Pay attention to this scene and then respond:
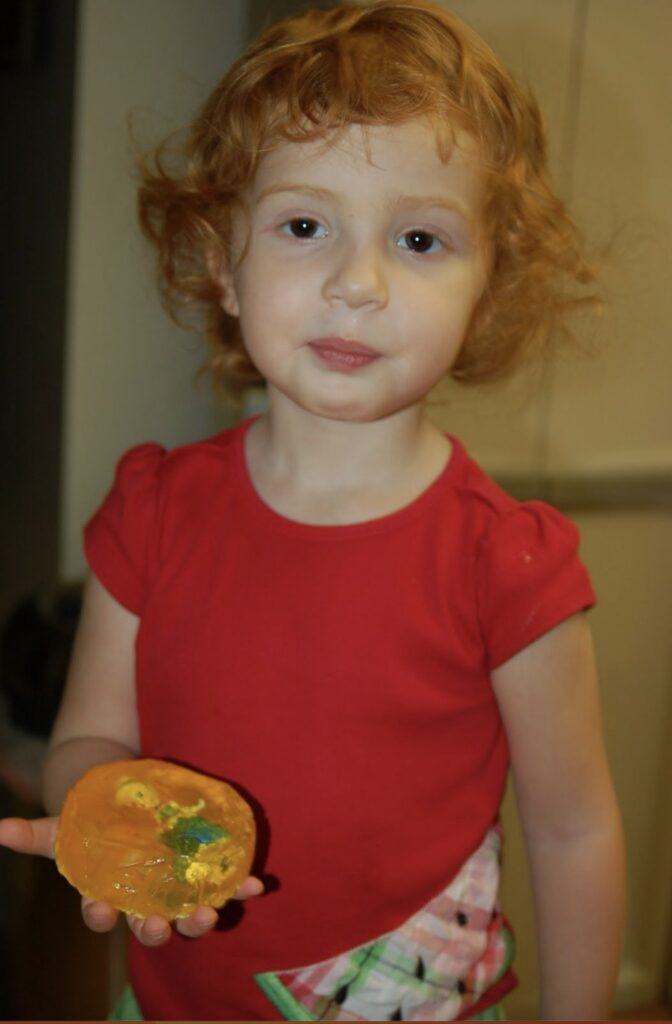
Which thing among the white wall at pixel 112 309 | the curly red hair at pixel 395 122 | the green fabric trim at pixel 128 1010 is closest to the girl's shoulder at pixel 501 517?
the curly red hair at pixel 395 122

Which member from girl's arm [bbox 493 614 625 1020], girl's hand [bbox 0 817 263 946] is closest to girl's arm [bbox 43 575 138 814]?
girl's hand [bbox 0 817 263 946]

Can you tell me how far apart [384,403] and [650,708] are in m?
0.81

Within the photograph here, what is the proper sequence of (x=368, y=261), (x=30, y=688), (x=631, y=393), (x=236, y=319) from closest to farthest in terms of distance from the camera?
(x=368, y=261), (x=236, y=319), (x=30, y=688), (x=631, y=393)

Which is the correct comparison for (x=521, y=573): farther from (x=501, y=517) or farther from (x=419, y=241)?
Answer: (x=419, y=241)

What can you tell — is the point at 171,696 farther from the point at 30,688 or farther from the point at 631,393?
the point at 631,393

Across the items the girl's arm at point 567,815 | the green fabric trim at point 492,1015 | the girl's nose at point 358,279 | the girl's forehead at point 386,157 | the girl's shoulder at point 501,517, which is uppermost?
the girl's forehead at point 386,157

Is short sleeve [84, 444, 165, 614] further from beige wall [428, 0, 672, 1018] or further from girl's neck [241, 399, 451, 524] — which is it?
beige wall [428, 0, 672, 1018]

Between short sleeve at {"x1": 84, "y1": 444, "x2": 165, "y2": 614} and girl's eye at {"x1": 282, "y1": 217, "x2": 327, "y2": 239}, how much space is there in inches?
6.8

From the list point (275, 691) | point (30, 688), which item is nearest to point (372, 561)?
point (275, 691)

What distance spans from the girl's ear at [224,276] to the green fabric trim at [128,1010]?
1.31ft

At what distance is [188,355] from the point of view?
3.99ft

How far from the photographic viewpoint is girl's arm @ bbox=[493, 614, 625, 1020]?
23.0 inches

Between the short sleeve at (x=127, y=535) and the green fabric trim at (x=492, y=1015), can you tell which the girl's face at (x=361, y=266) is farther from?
the green fabric trim at (x=492, y=1015)

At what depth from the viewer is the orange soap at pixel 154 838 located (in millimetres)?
506
